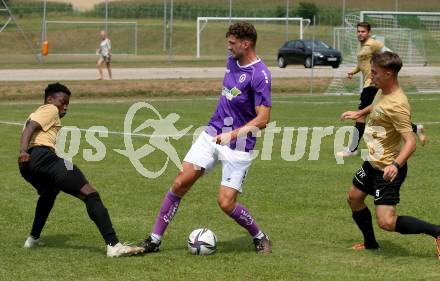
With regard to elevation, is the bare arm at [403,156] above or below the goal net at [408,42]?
above

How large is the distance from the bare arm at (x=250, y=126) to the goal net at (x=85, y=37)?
2115 inches

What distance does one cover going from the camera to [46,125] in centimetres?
938

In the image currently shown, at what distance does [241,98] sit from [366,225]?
182 centimetres

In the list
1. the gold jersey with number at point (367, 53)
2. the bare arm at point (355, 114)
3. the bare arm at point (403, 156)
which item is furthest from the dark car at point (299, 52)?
the bare arm at point (403, 156)

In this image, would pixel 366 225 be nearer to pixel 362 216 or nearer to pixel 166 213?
pixel 362 216

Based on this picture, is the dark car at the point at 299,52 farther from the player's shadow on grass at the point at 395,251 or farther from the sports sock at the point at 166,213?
the sports sock at the point at 166,213

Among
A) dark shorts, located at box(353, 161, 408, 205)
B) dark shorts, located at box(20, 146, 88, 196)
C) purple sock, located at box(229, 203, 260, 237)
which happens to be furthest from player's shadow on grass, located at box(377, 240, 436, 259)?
dark shorts, located at box(20, 146, 88, 196)

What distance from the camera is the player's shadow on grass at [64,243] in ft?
32.0

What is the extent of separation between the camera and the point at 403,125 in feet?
28.5

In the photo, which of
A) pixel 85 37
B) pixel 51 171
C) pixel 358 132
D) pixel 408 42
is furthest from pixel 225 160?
pixel 85 37

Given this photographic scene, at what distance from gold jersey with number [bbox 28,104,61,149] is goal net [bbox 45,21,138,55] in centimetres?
5304

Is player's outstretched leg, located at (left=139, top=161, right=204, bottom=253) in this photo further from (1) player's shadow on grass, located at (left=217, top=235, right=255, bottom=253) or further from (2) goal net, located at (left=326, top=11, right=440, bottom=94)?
(2) goal net, located at (left=326, top=11, right=440, bottom=94)

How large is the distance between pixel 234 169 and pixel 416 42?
28701 mm

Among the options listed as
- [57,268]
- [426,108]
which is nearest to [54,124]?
[57,268]
